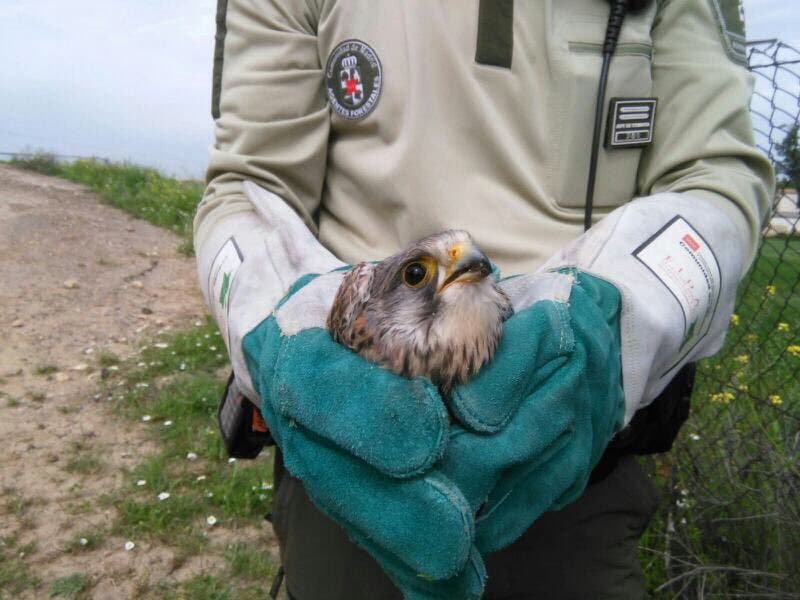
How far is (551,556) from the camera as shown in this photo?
76.2 inches

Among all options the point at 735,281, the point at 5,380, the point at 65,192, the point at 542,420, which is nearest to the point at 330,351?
the point at 542,420

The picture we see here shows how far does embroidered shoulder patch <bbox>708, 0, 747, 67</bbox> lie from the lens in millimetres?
2186

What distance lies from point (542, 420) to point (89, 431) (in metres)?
4.14

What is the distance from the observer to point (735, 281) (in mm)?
1963

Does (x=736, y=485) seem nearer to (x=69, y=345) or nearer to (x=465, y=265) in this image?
(x=465, y=265)

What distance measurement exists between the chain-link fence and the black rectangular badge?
111 centimetres

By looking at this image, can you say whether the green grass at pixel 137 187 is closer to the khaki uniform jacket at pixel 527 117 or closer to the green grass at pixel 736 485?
the green grass at pixel 736 485

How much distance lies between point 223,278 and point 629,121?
129cm

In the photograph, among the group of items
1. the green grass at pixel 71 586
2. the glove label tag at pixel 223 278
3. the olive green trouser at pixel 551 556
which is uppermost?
the glove label tag at pixel 223 278

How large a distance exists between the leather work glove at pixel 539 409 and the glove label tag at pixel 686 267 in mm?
186

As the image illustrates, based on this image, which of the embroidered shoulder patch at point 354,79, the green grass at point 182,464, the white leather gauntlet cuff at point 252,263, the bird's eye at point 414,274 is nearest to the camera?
the bird's eye at point 414,274

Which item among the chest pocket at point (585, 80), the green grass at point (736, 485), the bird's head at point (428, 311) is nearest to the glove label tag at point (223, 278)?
the bird's head at point (428, 311)

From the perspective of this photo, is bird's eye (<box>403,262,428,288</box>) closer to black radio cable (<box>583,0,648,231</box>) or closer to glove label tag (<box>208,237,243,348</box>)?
glove label tag (<box>208,237,243,348</box>)

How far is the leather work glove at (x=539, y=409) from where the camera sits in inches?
58.8
